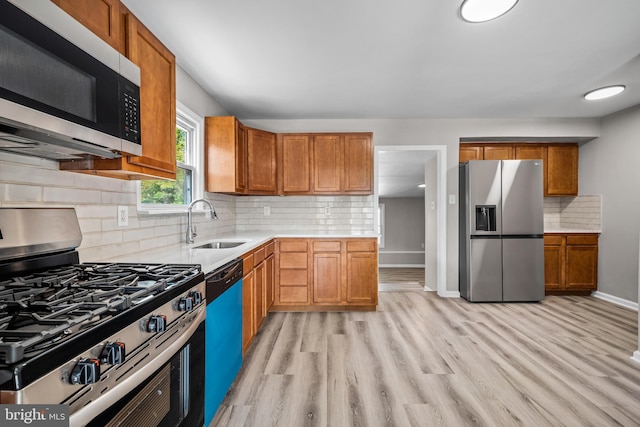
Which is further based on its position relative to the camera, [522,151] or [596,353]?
[522,151]

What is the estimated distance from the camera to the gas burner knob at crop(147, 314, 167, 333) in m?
0.97

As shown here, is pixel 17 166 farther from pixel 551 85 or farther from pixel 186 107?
pixel 551 85

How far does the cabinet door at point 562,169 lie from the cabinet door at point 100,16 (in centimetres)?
524

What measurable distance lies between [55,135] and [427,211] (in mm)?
4452

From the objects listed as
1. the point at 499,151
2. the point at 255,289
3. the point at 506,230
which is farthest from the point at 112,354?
the point at 499,151

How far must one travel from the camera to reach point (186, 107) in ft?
9.01

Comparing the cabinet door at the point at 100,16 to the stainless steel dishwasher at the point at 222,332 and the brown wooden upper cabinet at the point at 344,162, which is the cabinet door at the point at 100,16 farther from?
the brown wooden upper cabinet at the point at 344,162

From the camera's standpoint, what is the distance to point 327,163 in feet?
12.7

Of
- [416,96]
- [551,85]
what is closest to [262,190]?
[416,96]

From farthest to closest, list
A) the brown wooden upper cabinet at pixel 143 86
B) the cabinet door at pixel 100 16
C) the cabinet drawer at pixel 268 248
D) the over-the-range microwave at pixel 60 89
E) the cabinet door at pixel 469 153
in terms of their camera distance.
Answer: the cabinet door at pixel 469 153 → the cabinet drawer at pixel 268 248 → the brown wooden upper cabinet at pixel 143 86 → the cabinet door at pixel 100 16 → the over-the-range microwave at pixel 60 89

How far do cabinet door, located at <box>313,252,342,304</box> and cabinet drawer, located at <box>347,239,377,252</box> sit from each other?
172 mm

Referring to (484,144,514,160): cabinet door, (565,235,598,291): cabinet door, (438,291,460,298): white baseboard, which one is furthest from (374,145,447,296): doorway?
(565,235,598,291): cabinet door

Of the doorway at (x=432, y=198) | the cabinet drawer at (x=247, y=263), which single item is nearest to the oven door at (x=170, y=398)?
the cabinet drawer at (x=247, y=263)

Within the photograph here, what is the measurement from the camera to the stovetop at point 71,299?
2.11 ft
